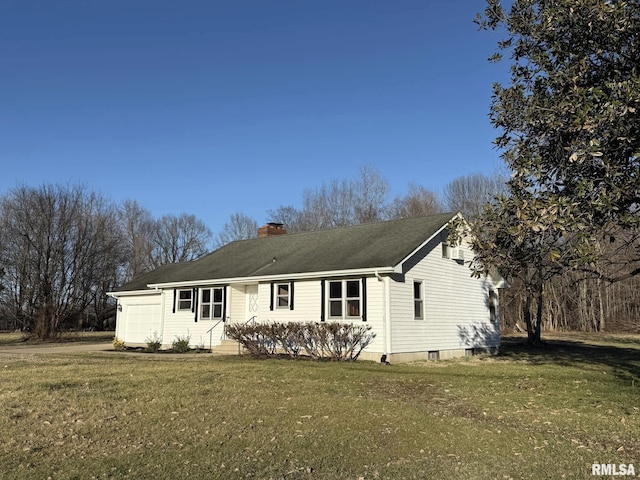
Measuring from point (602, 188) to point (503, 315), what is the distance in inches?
1217

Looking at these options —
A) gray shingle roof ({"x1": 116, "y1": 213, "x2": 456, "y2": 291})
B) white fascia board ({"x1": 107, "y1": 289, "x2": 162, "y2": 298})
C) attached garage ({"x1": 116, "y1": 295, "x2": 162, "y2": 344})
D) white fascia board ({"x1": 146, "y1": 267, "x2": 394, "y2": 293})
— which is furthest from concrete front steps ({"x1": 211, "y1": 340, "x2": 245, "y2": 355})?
white fascia board ({"x1": 107, "y1": 289, "x2": 162, "y2": 298})

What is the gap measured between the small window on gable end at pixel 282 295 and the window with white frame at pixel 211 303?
272 cm

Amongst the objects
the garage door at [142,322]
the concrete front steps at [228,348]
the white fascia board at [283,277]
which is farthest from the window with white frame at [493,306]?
the garage door at [142,322]

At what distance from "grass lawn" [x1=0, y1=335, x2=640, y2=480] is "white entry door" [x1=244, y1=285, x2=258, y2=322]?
6887mm

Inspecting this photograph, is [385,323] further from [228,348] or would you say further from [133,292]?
[133,292]

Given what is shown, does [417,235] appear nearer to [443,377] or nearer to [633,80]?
[443,377]

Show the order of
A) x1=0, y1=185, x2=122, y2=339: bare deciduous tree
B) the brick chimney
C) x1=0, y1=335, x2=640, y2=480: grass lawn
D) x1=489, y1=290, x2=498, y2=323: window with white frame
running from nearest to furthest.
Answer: x1=0, y1=335, x2=640, y2=480: grass lawn < x1=489, y1=290, x2=498, y2=323: window with white frame < the brick chimney < x1=0, y1=185, x2=122, y2=339: bare deciduous tree

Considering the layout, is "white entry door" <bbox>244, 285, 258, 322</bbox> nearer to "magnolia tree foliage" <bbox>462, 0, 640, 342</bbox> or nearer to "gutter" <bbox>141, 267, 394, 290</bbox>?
"gutter" <bbox>141, 267, 394, 290</bbox>

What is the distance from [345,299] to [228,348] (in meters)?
5.34

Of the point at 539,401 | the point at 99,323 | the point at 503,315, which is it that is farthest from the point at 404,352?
the point at 99,323

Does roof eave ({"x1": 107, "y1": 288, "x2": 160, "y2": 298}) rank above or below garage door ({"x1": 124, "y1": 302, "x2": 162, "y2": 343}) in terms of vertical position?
above

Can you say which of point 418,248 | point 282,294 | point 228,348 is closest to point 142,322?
point 228,348

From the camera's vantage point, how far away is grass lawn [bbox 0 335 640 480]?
515 centimetres

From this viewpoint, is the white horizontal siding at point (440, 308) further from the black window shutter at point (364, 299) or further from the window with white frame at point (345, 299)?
the window with white frame at point (345, 299)
